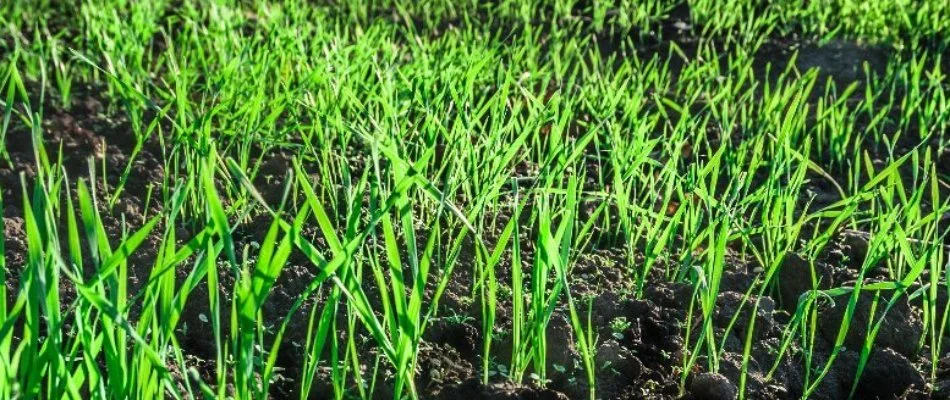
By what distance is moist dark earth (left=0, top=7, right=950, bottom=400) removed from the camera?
4.99 ft

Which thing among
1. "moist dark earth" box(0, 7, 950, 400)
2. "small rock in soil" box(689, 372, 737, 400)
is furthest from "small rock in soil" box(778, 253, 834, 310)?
"small rock in soil" box(689, 372, 737, 400)

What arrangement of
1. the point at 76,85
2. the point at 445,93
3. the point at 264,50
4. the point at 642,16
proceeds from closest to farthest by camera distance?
the point at 445,93
the point at 264,50
the point at 76,85
the point at 642,16

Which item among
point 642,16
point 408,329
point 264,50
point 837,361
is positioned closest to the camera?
point 408,329

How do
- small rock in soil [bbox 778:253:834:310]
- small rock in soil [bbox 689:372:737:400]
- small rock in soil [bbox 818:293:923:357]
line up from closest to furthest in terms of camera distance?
small rock in soil [bbox 689:372:737:400], small rock in soil [bbox 818:293:923:357], small rock in soil [bbox 778:253:834:310]

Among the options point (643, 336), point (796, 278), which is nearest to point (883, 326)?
point (796, 278)

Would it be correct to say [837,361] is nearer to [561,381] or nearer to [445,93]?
[561,381]

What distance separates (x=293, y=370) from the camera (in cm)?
152

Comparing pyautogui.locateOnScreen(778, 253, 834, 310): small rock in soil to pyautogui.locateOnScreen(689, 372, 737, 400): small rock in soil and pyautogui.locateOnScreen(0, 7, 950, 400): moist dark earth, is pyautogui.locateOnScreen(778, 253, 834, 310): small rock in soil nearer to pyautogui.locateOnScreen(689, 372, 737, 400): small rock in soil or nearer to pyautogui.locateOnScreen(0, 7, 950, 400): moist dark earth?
pyautogui.locateOnScreen(0, 7, 950, 400): moist dark earth

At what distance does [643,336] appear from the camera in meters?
1.68

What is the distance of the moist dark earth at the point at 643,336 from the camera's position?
4.99 feet

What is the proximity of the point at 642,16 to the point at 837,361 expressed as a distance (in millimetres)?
2142

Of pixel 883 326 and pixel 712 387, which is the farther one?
pixel 883 326

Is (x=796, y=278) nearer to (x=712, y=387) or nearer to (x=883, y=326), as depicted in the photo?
(x=883, y=326)

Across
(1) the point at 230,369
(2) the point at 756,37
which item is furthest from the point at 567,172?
(2) the point at 756,37
